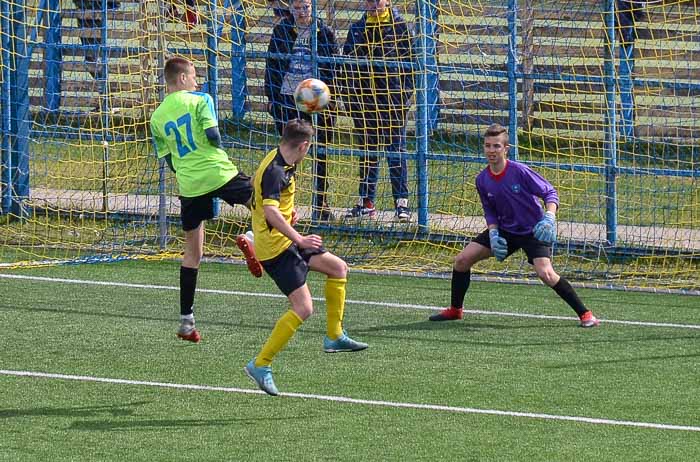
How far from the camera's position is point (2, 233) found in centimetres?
1336

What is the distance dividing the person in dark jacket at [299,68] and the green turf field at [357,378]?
2.09m

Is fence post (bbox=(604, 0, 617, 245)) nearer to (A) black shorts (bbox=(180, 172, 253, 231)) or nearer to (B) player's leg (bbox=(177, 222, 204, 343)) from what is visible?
(A) black shorts (bbox=(180, 172, 253, 231))

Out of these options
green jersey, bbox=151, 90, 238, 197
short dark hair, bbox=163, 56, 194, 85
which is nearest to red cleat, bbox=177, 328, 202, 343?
green jersey, bbox=151, 90, 238, 197

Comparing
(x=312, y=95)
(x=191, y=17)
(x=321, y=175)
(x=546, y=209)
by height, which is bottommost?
(x=546, y=209)

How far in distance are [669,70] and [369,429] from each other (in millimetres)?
9331

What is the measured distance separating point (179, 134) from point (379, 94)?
4464 millimetres

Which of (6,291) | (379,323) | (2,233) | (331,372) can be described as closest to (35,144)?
(2,233)

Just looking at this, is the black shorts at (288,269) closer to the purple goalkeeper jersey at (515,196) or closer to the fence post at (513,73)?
the purple goalkeeper jersey at (515,196)

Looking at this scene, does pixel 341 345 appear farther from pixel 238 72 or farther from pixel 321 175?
pixel 238 72

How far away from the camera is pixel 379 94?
1315 centimetres

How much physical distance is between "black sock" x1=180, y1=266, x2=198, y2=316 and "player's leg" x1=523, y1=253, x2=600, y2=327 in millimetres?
2454

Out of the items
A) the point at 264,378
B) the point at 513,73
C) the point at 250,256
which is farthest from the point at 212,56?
the point at 264,378

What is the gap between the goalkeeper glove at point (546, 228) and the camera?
9469mm

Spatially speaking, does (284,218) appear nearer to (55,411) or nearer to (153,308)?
(55,411)
